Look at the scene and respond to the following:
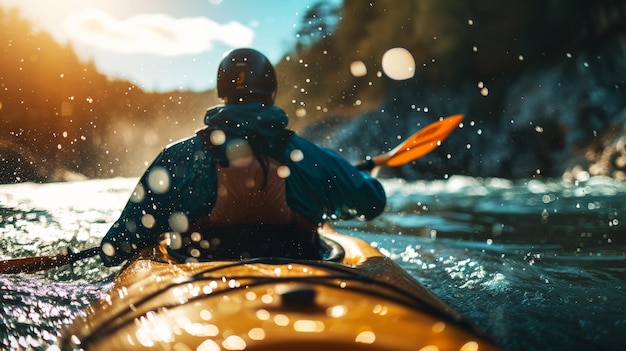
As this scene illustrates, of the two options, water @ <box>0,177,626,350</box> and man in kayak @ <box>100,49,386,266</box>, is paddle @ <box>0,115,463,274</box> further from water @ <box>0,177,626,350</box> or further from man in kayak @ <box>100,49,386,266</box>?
man in kayak @ <box>100,49,386,266</box>

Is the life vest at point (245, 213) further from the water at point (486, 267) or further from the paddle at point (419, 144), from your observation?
the paddle at point (419, 144)

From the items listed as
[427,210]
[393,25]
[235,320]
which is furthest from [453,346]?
[393,25]

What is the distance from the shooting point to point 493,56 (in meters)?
23.8

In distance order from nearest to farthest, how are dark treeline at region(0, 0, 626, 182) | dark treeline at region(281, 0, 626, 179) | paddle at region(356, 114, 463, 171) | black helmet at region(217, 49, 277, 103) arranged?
black helmet at region(217, 49, 277, 103) → paddle at region(356, 114, 463, 171) → dark treeline at region(0, 0, 626, 182) → dark treeline at region(281, 0, 626, 179)

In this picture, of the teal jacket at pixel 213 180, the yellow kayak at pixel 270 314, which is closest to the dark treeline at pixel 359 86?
the teal jacket at pixel 213 180

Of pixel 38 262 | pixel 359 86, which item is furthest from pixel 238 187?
pixel 359 86

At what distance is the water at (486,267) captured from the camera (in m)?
2.18

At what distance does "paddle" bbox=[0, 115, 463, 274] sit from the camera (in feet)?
10.1

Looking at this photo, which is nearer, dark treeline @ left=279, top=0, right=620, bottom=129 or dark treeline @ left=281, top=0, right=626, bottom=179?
dark treeline @ left=281, top=0, right=626, bottom=179

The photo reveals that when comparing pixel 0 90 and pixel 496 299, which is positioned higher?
pixel 0 90

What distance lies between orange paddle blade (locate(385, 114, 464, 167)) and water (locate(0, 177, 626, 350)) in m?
0.84

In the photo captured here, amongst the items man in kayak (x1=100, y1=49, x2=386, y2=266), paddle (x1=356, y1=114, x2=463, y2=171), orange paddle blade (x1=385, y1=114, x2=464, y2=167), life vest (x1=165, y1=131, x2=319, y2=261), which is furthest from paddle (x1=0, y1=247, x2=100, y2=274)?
orange paddle blade (x1=385, y1=114, x2=464, y2=167)

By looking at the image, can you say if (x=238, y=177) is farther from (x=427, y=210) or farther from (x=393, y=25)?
(x=393, y=25)

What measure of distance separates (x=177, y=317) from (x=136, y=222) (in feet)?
4.53
